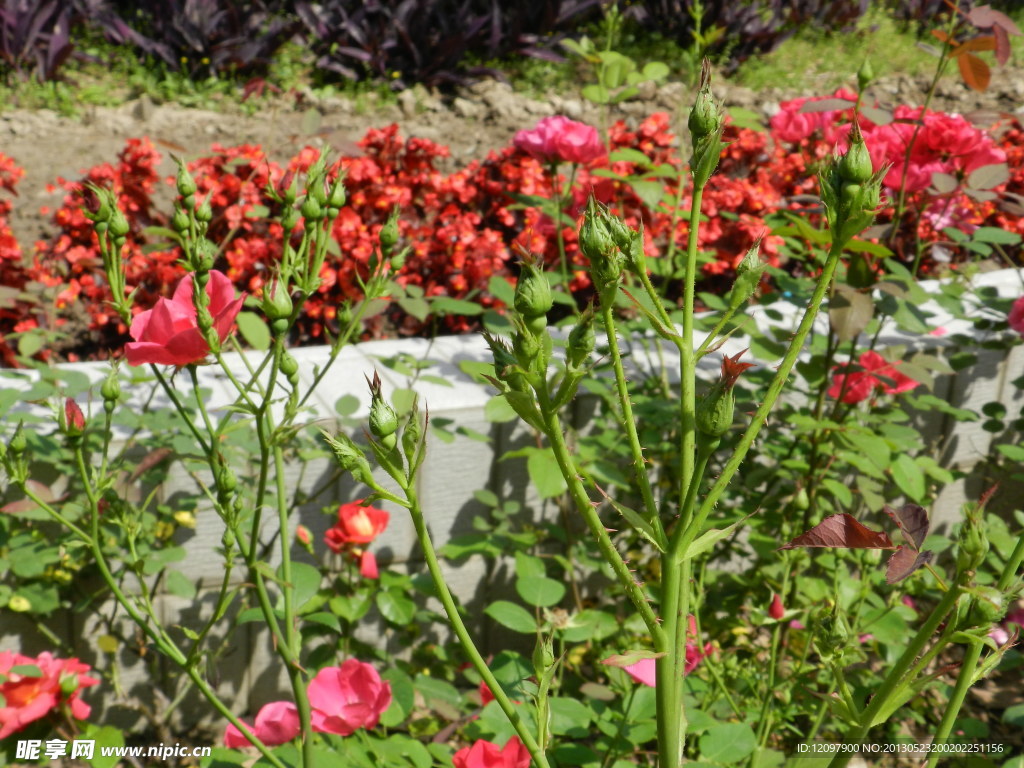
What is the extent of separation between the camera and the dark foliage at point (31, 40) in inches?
173

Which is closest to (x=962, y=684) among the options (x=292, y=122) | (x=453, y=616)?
(x=453, y=616)

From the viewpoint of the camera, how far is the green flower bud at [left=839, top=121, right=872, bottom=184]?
45 cm

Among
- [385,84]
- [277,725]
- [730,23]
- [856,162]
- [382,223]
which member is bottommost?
[277,725]

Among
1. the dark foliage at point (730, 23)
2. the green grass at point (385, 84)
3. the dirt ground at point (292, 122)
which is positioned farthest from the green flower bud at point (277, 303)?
the dark foliage at point (730, 23)

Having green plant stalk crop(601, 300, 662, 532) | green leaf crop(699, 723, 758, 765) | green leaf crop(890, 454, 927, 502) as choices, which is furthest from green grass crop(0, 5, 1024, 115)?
green plant stalk crop(601, 300, 662, 532)

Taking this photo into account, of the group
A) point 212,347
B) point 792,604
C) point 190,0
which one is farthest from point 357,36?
point 212,347

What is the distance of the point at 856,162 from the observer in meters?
0.45

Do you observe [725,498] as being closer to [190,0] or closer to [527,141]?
[527,141]

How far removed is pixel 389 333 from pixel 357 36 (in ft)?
10.4

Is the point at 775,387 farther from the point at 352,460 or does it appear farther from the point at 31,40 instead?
the point at 31,40

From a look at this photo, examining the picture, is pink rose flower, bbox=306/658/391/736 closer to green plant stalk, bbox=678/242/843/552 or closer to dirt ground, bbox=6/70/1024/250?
green plant stalk, bbox=678/242/843/552

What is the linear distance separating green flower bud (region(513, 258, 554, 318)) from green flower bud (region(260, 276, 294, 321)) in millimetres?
356

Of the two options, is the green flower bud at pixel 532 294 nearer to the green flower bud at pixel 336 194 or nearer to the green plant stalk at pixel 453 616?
the green plant stalk at pixel 453 616

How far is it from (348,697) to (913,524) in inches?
26.9
